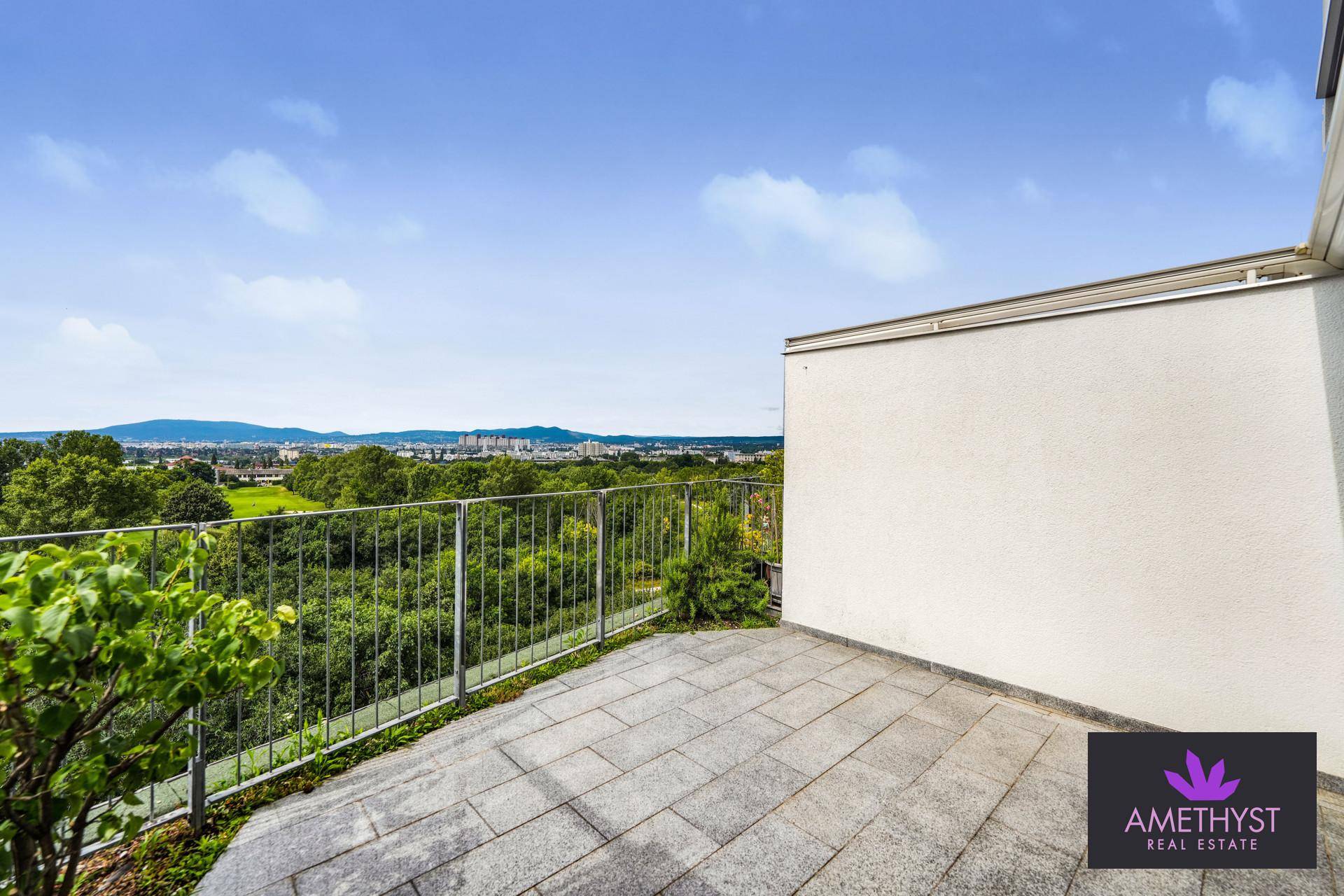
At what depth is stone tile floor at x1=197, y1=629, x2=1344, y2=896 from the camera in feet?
5.99

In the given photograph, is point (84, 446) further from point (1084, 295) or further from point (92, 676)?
point (1084, 295)

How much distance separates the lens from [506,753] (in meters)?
2.58

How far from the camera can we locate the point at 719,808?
7.16 feet

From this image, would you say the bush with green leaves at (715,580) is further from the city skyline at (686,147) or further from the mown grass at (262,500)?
the mown grass at (262,500)

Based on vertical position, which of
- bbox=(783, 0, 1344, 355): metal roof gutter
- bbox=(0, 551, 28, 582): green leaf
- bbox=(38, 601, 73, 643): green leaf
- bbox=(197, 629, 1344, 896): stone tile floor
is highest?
bbox=(783, 0, 1344, 355): metal roof gutter

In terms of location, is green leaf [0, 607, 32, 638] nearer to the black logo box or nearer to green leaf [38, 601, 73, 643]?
green leaf [38, 601, 73, 643]

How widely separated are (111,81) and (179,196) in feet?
14.0

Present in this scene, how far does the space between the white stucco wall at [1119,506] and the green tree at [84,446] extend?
44.7m

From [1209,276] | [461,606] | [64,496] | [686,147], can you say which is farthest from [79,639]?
[64,496]

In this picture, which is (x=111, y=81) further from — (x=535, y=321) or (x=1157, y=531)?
(x=1157, y=531)

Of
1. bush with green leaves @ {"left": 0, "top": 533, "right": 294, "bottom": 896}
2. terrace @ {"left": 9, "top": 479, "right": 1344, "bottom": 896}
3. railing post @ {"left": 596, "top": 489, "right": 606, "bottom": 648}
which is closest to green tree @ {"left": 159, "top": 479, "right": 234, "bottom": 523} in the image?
railing post @ {"left": 596, "top": 489, "right": 606, "bottom": 648}

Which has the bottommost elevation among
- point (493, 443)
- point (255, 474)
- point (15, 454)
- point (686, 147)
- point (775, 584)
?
point (775, 584)

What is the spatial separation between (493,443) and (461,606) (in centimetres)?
3458

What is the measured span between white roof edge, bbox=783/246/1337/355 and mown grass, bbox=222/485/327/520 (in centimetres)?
3883
